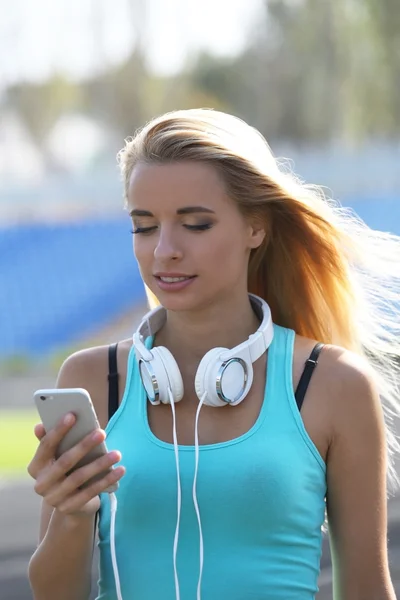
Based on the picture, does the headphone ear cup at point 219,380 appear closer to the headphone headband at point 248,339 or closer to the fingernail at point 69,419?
the headphone headband at point 248,339

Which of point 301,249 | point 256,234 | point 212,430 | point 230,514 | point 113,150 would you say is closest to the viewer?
point 230,514

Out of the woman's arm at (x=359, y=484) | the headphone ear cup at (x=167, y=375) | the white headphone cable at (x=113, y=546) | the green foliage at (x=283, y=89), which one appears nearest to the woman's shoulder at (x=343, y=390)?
the woman's arm at (x=359, y=484)

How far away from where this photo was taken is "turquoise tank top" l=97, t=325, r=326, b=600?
2488 millimetres

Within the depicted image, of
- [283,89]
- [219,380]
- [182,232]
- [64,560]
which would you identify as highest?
[283,89]

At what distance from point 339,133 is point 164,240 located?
53253mm

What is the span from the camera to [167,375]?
262 cm

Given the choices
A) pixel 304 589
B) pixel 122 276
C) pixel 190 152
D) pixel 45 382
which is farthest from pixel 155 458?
pixel 122 276

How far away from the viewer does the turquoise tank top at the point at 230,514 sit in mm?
2488

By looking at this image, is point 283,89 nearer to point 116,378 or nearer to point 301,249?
point 301,249

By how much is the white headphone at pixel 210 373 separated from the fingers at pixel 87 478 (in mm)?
309

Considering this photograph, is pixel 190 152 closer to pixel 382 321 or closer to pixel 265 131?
pixel 382 321

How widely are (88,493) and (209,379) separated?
39 cm

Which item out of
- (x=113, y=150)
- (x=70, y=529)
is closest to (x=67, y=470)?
(x=70, y=529)

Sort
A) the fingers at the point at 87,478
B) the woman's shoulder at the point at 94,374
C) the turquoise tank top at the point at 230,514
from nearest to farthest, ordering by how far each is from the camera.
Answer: the fingers at the point at 87,478
the turquoise tank top at the point at 230,514
the woman's shoulder at the point at 94,374
